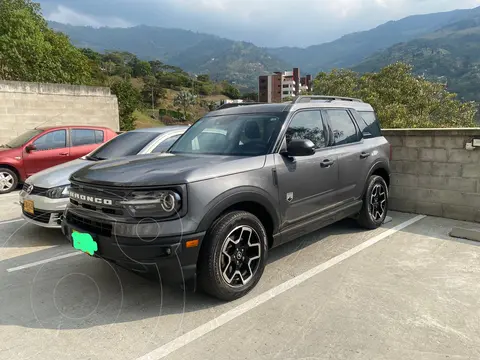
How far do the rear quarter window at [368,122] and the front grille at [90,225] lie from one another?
3.56m

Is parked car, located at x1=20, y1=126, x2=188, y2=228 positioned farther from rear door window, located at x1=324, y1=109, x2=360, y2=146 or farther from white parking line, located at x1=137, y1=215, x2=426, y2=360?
white parking line, located at x1=137, y1=215, x2=426, y2=360

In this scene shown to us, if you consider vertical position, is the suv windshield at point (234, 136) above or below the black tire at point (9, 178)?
above

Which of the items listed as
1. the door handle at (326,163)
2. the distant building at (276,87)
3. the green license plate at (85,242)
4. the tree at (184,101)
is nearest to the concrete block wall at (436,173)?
the door handle at (326,163)

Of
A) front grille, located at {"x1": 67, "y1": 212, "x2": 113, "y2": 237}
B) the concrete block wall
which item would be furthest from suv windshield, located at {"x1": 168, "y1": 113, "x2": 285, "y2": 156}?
the concrete block wall

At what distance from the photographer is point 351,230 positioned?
5.20m

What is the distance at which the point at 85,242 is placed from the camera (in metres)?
3.11

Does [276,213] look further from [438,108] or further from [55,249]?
[438,108]

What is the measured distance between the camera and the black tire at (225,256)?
9.77ft

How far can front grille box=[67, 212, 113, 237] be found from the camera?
299cm

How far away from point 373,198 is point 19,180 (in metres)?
7.81

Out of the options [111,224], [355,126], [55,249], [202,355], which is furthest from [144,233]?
[355,126]

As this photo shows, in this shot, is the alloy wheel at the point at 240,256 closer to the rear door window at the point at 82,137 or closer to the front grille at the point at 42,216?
the front grille at the point at 42,216

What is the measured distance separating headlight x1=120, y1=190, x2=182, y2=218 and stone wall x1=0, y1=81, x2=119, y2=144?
1186 cm

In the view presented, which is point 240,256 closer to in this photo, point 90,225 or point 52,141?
point 90,225
